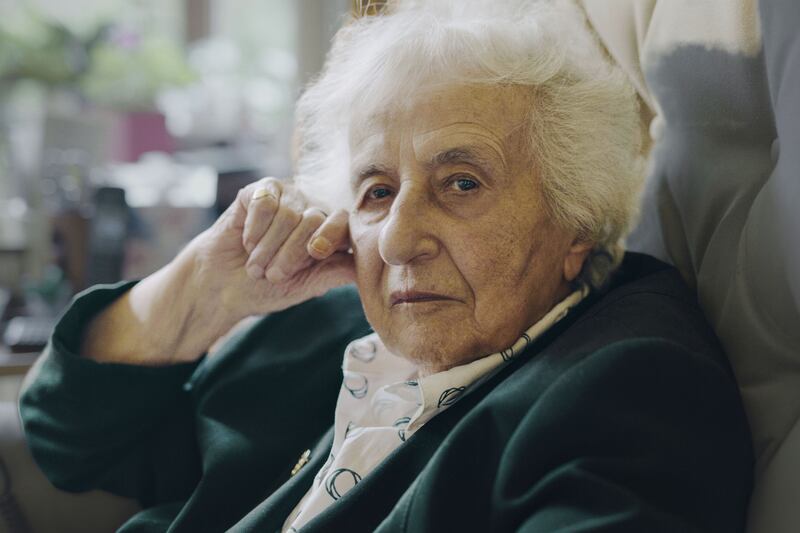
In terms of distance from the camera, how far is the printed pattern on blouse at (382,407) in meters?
1.02

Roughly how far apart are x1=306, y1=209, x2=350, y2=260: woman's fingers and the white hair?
0.13ft

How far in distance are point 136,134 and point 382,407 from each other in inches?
106

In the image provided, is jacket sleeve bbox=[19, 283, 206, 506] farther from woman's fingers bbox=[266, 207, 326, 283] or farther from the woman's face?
the woman's face

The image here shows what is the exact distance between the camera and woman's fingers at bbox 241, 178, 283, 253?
1279mm

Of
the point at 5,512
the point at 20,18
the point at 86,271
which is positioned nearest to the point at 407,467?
the point at 5,512

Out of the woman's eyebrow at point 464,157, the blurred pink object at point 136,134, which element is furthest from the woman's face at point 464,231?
the blurred pink object at point 136,134

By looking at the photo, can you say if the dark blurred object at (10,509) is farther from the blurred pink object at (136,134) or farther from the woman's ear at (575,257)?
the blurred pink object at (136,134)

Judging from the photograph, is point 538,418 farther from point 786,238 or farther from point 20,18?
point 20,18

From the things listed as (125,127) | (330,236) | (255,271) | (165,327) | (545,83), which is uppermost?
(545,83)

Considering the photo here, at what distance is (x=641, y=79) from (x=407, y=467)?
2.27ft

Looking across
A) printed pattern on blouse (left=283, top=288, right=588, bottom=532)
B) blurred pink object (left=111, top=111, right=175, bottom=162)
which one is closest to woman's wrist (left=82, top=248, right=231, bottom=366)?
printed pattern on blouse (left=283, top=288, right=588, bottom=532)

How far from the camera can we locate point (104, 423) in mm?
1352

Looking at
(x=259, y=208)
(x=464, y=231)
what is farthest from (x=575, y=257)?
(x=259, y=208)

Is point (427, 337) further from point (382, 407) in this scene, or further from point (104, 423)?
point (104, 423)
